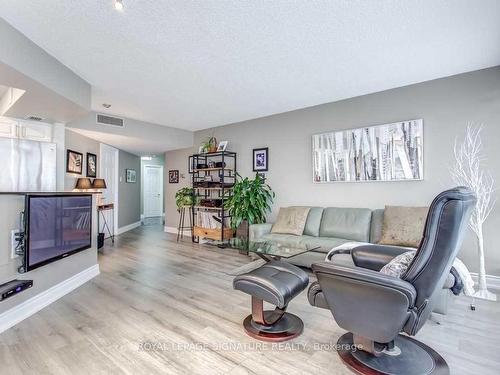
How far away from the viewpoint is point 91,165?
17.1 feet

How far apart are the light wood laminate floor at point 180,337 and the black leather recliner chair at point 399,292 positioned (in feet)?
0.86

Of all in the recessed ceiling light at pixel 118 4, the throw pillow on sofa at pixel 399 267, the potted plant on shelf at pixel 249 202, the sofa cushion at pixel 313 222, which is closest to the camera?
the throw pillow on sofa at pixel 399 267

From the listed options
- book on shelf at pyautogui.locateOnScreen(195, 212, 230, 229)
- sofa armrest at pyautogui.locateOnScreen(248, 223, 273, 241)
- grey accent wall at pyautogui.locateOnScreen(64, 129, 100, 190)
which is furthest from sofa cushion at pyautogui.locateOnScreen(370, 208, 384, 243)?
grey accent wall at pyautogui.locateOnScreen(64, 129, 100, 190)

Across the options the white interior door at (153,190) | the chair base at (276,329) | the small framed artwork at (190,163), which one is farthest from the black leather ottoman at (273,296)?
the white interior door at (153,190)

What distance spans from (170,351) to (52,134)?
3.65 m

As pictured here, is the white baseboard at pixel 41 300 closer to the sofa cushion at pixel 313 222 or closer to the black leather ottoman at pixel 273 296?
the black leather ottoman at pixel 273 296

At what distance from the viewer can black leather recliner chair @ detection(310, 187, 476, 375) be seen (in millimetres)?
1339

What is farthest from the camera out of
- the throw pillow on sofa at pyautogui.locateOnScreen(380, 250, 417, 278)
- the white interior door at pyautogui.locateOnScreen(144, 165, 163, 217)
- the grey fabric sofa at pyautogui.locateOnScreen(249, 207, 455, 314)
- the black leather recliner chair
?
the white interior door at pyautogui.locateOnScreen(144, 165, 163, 217)

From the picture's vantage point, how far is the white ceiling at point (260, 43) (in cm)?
198

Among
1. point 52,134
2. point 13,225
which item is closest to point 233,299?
point 13,225

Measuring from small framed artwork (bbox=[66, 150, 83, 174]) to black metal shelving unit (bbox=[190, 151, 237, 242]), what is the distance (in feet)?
6.98

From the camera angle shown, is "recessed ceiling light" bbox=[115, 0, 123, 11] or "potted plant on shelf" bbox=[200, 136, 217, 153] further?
"potted plant on shelf" bbox=[200, 136, 217, 153]

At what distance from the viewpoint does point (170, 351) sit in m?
1.84

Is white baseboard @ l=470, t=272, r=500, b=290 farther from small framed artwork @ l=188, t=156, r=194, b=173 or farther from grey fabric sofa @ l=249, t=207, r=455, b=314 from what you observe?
small framed artwork @ l=188, t=156, r=194, b=173
